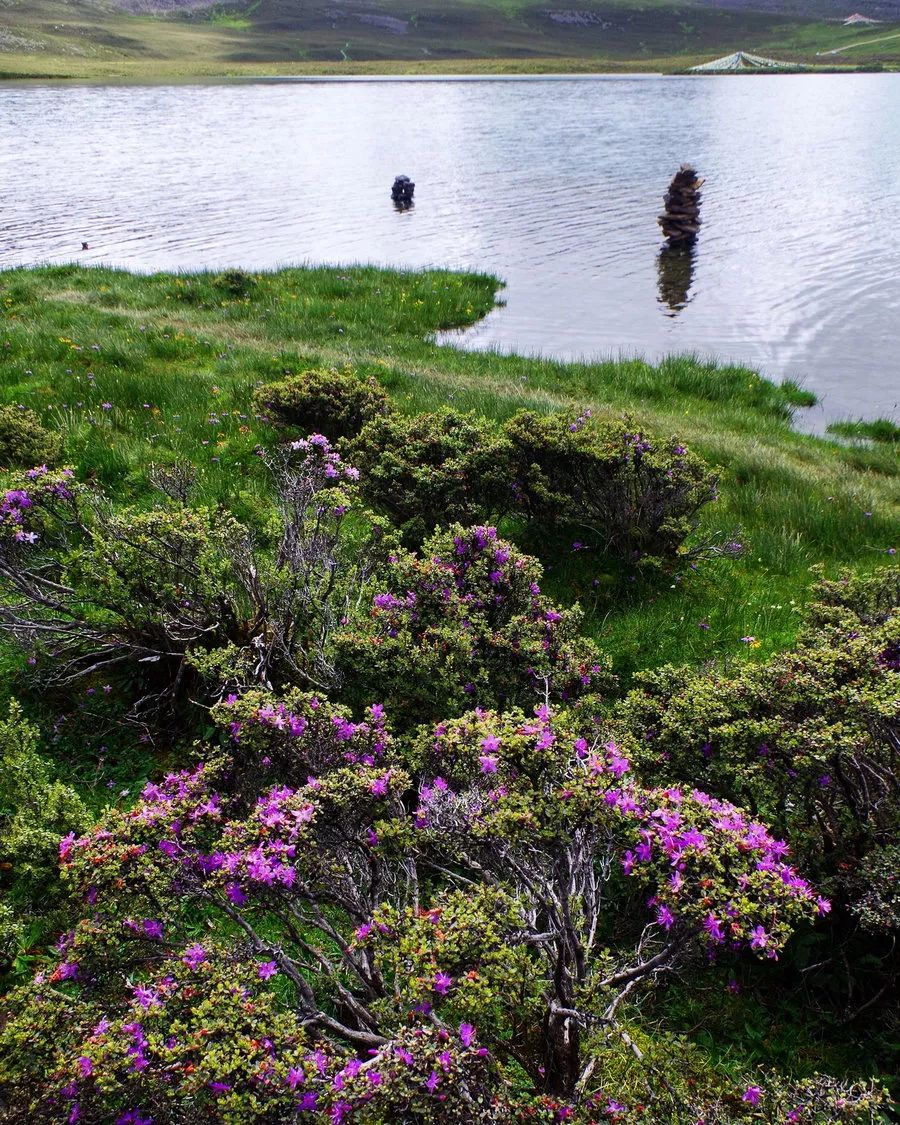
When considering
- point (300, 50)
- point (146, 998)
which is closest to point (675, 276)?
point (146, 998)

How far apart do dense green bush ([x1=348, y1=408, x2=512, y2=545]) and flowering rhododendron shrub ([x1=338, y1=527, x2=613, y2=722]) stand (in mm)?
1504

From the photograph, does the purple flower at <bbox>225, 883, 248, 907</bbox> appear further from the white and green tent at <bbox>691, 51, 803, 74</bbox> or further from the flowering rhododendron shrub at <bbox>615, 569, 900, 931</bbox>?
the white and green tent at <bbox>691, 51, 803, 74</bbox>

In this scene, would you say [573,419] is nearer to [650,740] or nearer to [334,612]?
[334,612]

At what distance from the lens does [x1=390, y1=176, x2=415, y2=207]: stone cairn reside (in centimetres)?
2936

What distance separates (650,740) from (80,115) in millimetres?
78577

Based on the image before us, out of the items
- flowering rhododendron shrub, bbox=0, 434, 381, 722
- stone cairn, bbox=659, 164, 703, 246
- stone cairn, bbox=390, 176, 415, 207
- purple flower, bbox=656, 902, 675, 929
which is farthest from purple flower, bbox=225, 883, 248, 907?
stone cairn, bbox=390, 176, 415, 207

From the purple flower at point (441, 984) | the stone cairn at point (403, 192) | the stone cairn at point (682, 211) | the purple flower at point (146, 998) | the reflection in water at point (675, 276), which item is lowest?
the purple flower at point (146, 998)

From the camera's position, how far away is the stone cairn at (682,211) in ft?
75.8

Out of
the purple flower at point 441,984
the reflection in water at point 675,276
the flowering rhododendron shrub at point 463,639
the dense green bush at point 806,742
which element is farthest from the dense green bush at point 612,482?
the reflection in water at point 675,276

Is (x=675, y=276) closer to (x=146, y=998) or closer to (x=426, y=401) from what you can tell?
(x=426, y=401)

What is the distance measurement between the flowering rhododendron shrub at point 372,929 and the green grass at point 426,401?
284 centimetres

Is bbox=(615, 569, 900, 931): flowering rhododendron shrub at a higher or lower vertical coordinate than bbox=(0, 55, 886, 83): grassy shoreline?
lower

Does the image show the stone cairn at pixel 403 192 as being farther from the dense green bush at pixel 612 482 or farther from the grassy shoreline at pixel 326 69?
the grassy shoreline at pixel 326 69

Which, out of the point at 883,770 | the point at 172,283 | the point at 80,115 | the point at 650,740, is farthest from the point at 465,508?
the point at 80,115
